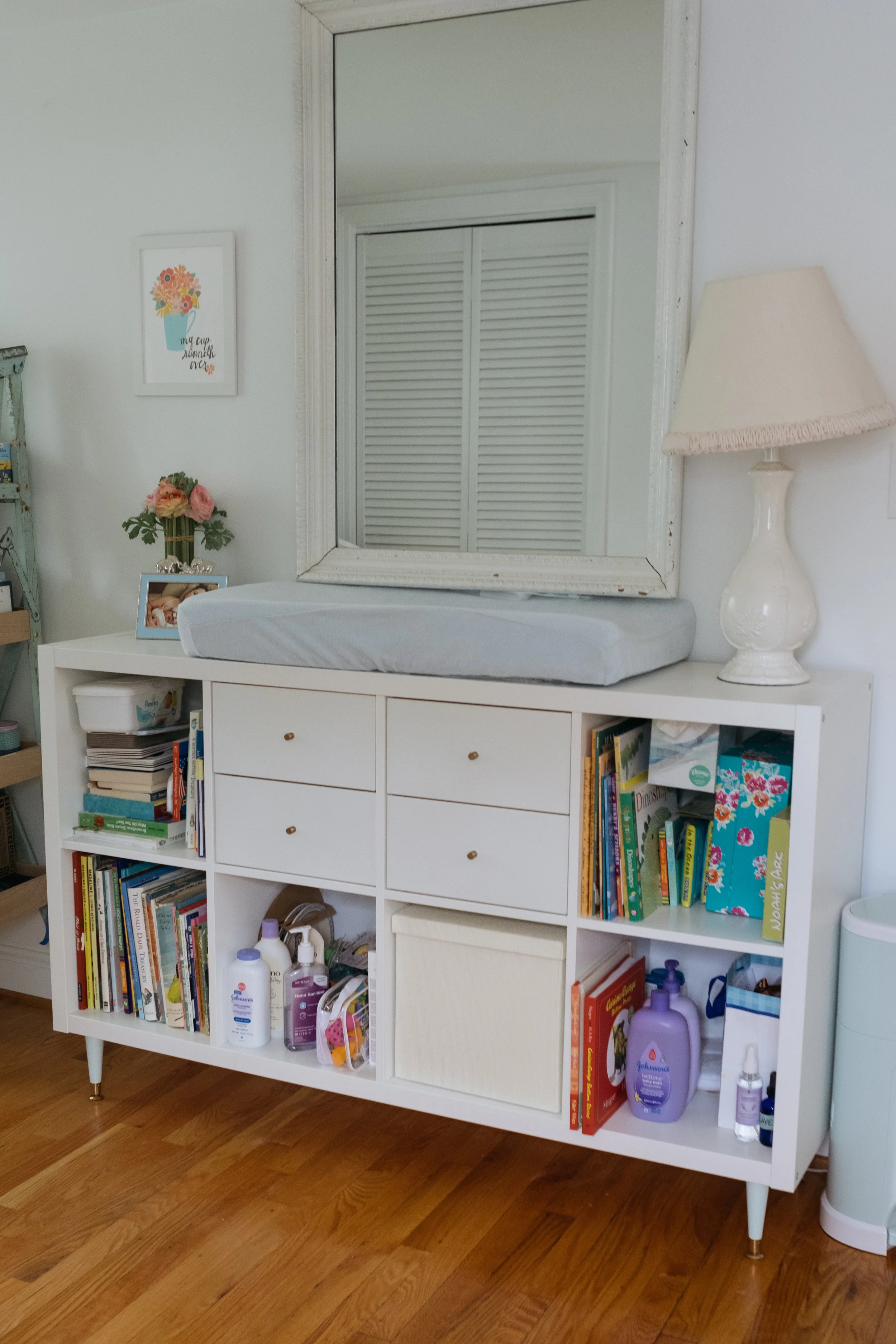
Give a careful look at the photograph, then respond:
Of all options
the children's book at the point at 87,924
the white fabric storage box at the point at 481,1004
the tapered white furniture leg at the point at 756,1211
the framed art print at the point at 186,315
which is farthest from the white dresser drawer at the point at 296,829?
the framed art print at the point at 186,315

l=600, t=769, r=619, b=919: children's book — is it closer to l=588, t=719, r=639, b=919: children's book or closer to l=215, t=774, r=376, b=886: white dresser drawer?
l=588, t=719, r=639, b=919: children's book

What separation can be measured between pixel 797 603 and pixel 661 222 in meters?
0.65

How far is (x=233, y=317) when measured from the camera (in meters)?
2.29

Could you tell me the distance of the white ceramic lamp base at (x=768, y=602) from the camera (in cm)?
171

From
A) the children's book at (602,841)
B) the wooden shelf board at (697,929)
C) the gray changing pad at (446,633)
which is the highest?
the gray changing pad at (446,633)

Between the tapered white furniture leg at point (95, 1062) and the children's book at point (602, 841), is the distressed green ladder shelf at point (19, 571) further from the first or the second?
the children's book at point (602, 841)

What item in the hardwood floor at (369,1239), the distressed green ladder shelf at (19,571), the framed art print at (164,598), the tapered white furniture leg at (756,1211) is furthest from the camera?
the distressed green ladder shelf at (19,571)

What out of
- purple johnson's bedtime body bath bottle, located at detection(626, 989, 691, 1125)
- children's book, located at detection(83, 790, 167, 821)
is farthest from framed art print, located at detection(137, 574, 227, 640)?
purple johnson's bedtime body bath bottle, located at detection(626, 989, 691, 1125)

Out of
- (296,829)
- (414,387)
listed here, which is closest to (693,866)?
(296,829)

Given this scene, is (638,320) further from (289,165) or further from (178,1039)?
(178,1039)

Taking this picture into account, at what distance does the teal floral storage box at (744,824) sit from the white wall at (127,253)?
1.00 metres

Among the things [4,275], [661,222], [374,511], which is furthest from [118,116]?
[661,222]

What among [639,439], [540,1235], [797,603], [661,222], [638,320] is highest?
[661,222]

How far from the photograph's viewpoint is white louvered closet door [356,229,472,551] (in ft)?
6.70
